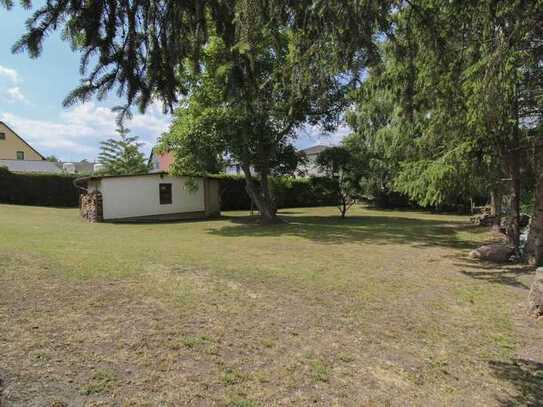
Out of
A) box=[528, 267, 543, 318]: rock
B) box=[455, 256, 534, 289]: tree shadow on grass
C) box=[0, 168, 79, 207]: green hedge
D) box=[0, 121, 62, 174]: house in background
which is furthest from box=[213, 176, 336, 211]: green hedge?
box=[0, 121, 62, 174]: house in background

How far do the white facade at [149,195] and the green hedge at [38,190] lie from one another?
498cm

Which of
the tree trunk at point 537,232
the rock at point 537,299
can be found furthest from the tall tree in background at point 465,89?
the rock at point 537,299

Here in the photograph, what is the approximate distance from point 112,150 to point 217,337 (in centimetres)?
3472

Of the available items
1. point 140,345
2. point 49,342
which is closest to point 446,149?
point 140,345

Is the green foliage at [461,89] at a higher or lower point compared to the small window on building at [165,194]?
higher

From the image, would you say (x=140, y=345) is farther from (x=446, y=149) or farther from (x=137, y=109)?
(x=446, y=149)

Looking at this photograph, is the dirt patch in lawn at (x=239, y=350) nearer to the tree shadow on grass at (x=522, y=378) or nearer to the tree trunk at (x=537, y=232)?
the tree shadow on grass at (x=522, y=378)

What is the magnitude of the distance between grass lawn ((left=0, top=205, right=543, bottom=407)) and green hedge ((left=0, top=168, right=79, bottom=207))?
54.8 ft

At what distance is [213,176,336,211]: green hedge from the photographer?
80.4 ft

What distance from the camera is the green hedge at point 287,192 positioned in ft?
80.4

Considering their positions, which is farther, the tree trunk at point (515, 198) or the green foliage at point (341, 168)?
the green foliage at point (341, 168)

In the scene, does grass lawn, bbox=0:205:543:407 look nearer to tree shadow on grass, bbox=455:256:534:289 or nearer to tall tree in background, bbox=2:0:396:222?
tree shadow on grass, bbox=455:256:534:289

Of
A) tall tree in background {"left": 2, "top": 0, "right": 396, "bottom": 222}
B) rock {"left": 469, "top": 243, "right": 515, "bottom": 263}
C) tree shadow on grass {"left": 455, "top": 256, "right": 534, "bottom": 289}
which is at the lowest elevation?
tree shadow on grass {"left": 455, "top": 256, "right": 534, "bottom": 289}

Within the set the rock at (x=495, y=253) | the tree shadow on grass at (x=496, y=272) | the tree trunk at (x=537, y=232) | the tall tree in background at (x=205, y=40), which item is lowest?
the tree shadow on grass at (x=496, y=272)
